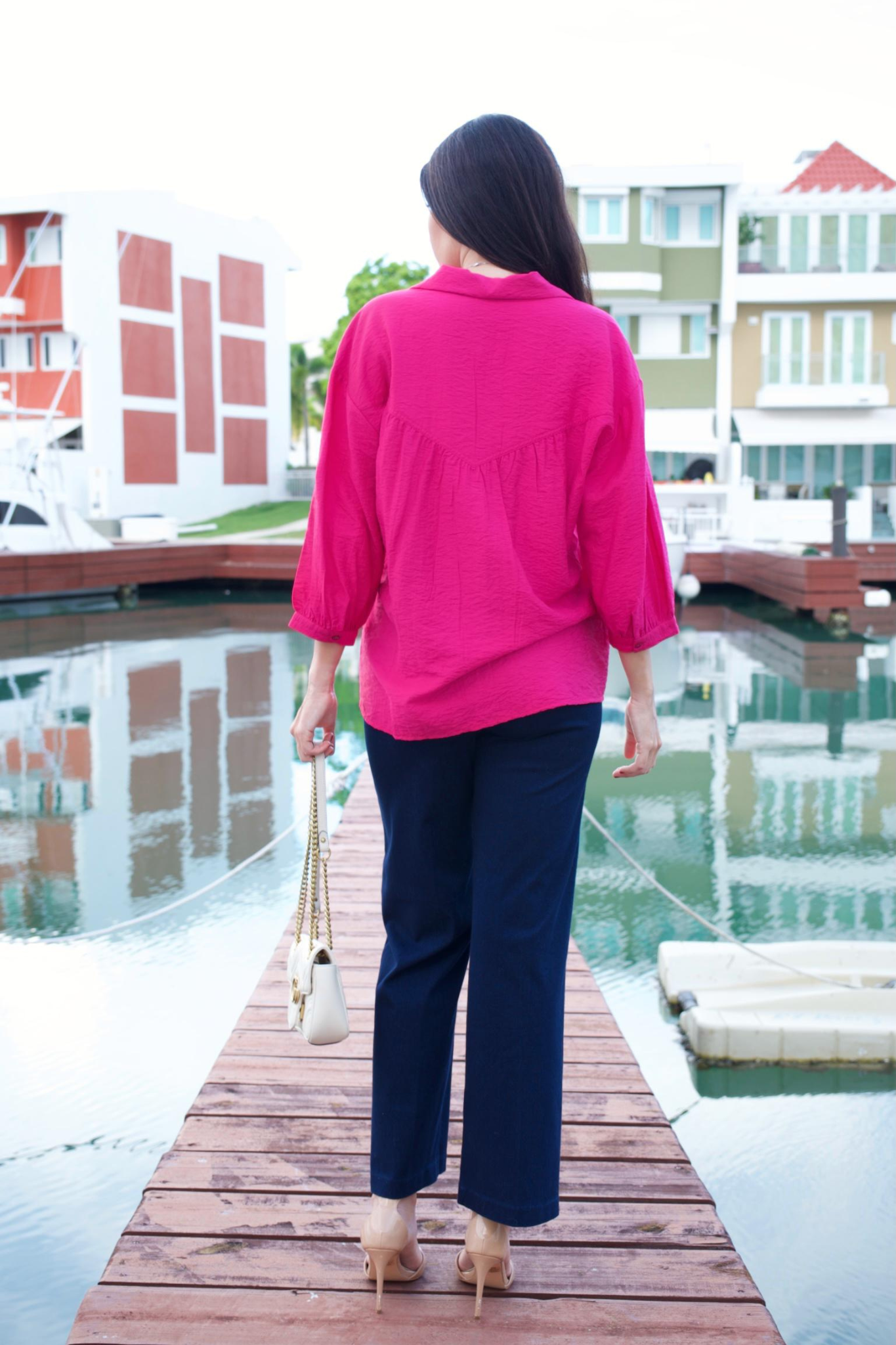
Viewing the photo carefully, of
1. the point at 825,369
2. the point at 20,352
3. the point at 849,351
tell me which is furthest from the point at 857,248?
the point at 20,352

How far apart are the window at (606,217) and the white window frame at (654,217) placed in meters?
0.30

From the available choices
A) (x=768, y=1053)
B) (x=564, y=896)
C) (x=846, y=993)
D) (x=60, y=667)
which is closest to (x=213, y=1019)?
(x=768, y=1053)

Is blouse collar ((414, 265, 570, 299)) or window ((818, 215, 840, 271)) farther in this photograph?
window ((818, 215, 840, 271))

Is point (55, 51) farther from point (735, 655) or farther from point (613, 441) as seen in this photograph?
point (613, 441)

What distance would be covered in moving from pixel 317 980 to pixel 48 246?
24893 mm

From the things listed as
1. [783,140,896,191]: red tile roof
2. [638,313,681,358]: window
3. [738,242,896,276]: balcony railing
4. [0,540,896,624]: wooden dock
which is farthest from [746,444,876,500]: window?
[0,540,896,624]: wooden dock

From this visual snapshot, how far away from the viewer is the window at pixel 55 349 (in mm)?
24141

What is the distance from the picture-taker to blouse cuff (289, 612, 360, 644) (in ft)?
4.57

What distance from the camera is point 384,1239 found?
4.71 ft

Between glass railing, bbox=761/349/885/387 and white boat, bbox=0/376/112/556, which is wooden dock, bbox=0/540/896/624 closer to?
white boat, bbox=0/376/112/556

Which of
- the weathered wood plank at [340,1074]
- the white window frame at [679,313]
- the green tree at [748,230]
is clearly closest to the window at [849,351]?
the green tree at [748,230]

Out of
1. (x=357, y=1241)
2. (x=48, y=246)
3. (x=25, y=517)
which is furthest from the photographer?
(x=48, y=246)

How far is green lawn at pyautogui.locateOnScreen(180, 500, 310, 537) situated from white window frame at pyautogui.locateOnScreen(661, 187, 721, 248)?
29.5ft

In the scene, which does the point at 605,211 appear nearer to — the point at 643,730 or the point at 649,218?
the point at 649,218
